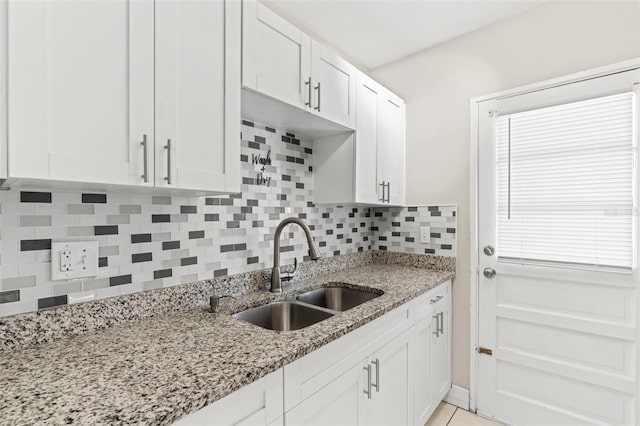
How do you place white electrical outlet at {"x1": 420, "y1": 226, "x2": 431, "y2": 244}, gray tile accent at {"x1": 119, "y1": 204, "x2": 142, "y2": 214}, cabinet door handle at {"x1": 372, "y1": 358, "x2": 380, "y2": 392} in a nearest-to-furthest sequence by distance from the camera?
gray tile accent at {"x1": 119, "y1": 204, "x2": 142, "y2": 214}, cabinet door handle at {"x1": 372, "y1": 358, "x2": 380, "y2": 392}, white electrical outlet at {"x1": 420, "y1": 226, "x2": 431, "y2": 244}

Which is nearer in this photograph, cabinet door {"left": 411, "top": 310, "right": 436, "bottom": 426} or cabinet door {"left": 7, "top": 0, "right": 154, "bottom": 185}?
cabinet door {"left": 7, "top": 0, "right": 154, "bottom": 185}

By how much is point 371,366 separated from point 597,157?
1631 millimetres

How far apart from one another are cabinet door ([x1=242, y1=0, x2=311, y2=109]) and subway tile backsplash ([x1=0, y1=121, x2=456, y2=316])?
0.35m

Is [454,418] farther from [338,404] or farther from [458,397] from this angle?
[338,404]

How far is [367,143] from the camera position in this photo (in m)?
2.01

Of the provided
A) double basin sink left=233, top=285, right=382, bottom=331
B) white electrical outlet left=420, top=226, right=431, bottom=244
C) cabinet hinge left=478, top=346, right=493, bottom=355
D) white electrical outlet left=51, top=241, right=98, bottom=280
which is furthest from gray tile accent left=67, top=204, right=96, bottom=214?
cabinet hinge left=478, top=346, right=493, bottom=355

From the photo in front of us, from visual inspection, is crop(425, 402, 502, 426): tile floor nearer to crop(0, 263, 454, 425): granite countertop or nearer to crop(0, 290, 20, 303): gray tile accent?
crop(0, 263, 454, 425): granite countertop

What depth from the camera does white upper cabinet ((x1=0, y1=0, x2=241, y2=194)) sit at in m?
0.75

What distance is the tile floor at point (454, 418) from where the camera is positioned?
199 centimetres

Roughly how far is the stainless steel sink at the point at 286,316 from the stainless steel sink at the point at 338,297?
264mm

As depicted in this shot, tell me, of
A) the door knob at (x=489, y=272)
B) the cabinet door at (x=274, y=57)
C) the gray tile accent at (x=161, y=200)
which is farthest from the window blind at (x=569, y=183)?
the gray tile accent at (x=161, y=200)

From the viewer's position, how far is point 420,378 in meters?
1.79

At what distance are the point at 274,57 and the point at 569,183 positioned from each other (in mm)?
1727

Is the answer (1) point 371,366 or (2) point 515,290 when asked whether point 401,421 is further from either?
(2) point 515,290
